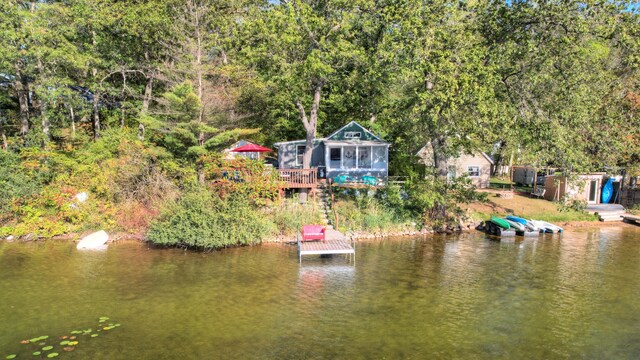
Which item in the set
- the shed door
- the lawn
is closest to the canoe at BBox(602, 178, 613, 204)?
the shed door

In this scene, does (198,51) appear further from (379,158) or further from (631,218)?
(631,218)

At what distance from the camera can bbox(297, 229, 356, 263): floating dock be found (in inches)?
753

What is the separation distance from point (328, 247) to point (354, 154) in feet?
40.9

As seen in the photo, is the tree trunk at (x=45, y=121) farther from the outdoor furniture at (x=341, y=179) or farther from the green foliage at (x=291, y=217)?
the outdoor furniture at (x=341, y=179)

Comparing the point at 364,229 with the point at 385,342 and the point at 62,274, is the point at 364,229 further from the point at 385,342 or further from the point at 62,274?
the point at 62,274

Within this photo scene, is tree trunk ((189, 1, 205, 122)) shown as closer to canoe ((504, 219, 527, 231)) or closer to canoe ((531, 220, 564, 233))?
canoe ((504, 219, 527, 231))

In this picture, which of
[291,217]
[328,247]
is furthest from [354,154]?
[328,247]

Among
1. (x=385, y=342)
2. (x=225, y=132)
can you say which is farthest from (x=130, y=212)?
(x=385, y=342)

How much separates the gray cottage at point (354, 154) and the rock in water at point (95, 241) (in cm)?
1483

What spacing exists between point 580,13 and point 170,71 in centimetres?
2488

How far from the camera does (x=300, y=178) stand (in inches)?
1050

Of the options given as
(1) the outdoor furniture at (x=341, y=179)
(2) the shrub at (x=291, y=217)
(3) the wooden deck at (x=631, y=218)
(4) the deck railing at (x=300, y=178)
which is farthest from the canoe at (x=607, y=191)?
(2) the shrub at (x=291, y=217)

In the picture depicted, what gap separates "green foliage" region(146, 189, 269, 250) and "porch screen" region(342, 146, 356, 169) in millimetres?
10363

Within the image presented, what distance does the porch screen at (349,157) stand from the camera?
3067cm
